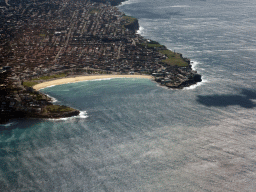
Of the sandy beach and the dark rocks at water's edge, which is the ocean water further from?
the sandy beach

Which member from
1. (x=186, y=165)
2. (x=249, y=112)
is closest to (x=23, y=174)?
(x=186, y=165)

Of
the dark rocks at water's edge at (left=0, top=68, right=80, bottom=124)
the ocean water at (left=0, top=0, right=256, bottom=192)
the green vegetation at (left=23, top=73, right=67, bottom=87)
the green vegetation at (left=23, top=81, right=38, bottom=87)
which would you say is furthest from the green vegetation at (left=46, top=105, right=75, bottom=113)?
the green vegetation at (left=23, top=73, right=67, bottom=87)

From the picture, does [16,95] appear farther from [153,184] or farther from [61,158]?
[153,184]

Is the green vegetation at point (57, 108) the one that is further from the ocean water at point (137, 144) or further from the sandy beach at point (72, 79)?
the sandy beach at point (72, 79)

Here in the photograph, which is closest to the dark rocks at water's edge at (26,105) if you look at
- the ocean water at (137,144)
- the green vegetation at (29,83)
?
the ocean water at (137,144)

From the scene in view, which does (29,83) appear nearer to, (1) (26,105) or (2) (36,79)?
(2) (36,79)

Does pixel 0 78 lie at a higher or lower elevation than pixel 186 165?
higher
